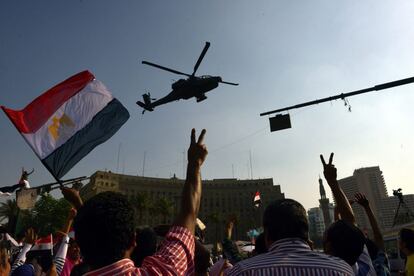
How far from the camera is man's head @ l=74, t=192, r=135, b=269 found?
1.73 meters

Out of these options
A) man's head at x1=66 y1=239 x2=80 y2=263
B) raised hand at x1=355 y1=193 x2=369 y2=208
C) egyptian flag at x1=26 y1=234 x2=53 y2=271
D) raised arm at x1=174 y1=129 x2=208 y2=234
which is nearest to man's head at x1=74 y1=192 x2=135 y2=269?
raised arm at x1=174 y1=129 x2=208 y2=234

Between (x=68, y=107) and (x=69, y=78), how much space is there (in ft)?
2.80

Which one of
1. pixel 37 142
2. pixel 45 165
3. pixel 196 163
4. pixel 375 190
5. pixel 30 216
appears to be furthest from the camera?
pixel 375 190

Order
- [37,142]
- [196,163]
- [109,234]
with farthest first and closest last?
[37,142] → [196,163] → [109,234]

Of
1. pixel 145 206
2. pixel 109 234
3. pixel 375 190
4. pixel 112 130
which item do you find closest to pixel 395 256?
pixel 112 130

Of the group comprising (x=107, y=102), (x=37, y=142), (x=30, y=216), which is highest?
(x=30, y=216)

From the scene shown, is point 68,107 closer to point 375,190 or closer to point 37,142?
point 37,142

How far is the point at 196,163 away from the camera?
90.6 inches

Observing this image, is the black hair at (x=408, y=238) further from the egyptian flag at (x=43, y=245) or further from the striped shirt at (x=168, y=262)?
the egyptian flag at (x=43, y=245)

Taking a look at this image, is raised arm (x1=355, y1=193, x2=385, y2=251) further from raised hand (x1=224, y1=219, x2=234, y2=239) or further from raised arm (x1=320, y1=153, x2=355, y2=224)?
raised hand (x1=224, y1=219, x2=234, y2=239)

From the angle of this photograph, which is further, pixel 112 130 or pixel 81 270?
pixel 112 130

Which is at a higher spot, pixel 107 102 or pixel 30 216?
pixel 30 216

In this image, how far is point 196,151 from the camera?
2.43 meters

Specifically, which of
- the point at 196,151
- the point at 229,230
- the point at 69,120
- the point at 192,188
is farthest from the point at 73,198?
the point at 69,120
